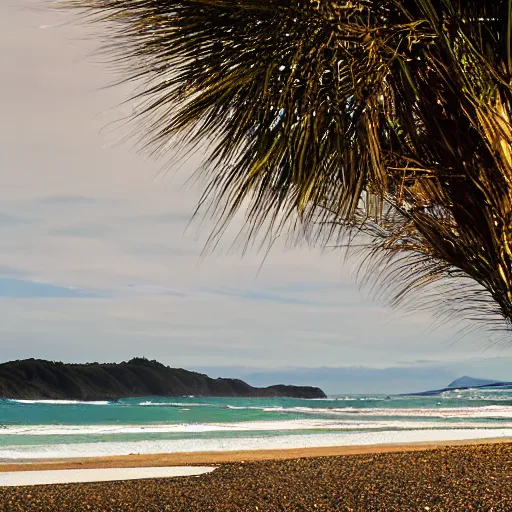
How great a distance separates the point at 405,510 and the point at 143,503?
201 cm

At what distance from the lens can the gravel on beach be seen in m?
5.45

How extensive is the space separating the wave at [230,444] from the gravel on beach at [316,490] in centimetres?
737

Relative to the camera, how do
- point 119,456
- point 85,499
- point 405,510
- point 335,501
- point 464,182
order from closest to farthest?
1. point 464,182
2. point 405,510
3. point 335,501
4. point 85,499
5. point 119,456

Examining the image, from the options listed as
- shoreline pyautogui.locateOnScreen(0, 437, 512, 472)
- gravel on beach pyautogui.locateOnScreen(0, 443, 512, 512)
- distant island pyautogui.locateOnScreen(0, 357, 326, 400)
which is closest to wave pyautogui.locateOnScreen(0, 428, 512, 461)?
shoreline pyautogui.locateOnScreen(0, 437, 512, 472)

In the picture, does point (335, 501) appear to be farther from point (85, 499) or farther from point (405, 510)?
point (85, 499)

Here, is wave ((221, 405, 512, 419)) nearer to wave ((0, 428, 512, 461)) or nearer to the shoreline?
wave ((0, 428, 512, 461))

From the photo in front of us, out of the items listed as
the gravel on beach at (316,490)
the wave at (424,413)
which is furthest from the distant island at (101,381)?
the gravel on beach at (316,490)

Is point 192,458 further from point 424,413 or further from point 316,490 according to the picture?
point 424,413

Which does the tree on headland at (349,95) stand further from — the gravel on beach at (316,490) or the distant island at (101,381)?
the distant island at (101,381)

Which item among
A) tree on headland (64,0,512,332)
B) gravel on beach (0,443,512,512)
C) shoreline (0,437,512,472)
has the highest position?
tree on headland (64,0,512,332)

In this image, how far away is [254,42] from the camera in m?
4.29

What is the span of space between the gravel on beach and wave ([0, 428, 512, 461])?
7368 millimetres

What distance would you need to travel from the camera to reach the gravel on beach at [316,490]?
545cm

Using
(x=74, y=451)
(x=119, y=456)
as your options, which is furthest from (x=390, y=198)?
(x=74, y=451)
